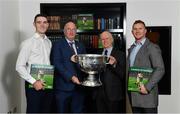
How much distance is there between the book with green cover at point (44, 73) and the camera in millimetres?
2317

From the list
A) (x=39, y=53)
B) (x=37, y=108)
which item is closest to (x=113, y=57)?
(x=39, y=53)

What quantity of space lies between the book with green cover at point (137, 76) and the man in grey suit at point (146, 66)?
1.2 inches

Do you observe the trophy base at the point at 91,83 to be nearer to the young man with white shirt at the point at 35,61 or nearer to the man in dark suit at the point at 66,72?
the man in dark suit at the point at 66,72

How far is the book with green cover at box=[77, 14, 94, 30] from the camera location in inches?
137

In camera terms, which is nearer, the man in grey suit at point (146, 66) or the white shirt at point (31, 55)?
the man in grey suit at point (146, 66)

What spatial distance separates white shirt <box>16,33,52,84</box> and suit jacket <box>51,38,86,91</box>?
0.09m

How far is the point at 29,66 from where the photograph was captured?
2.40m

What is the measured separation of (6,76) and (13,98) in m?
0.46

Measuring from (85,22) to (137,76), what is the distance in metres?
1.51

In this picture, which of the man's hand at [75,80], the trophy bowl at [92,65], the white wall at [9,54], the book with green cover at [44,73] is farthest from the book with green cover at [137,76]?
the white wall at [9,54]

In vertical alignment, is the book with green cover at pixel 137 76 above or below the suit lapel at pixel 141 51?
below

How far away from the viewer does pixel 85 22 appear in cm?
350

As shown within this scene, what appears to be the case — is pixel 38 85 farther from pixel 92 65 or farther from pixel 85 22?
pixel 85 22

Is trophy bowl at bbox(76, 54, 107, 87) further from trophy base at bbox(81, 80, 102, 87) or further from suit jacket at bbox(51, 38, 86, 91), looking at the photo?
suit jacket at bbox(51, 38, 86, 91)
